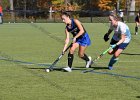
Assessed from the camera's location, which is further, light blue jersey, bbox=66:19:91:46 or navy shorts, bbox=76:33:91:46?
navy shorts, bbox=76:33:91:46

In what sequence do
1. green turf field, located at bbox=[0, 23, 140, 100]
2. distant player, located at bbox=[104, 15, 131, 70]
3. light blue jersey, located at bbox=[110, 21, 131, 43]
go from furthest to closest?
light blue jersey, located at bbox=[110, 21, 131, 43], distant player, located at bbox=[104, 15, 131, 70], green turf field, located at bbox=[0, 23, 140, 100]

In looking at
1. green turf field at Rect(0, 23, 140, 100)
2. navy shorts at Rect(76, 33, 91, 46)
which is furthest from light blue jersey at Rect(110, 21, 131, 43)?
green turf field at Rect(0, 23, 140, 100)

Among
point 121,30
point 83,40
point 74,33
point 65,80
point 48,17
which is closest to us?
point 65,80

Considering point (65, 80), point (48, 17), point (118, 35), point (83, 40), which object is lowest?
point (48, 17)

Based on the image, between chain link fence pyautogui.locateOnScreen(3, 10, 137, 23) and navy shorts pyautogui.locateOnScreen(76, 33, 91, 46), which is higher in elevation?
navy shorts pyautogui.locateOnScreen(76, 33, 91, 46)

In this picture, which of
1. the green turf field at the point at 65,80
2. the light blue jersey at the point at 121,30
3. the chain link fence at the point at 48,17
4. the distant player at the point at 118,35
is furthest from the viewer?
the chain link fence at the point at 48,17

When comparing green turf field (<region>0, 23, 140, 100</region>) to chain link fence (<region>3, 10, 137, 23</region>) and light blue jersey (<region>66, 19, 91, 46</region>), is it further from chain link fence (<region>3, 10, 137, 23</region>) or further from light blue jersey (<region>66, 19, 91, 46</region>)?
chain link fence (<region>3, 10, 137, 23</region>)

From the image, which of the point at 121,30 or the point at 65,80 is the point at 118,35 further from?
the point at 65,80

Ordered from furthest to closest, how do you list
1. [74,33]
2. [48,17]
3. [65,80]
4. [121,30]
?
1. [48,17]
2. [74,33]
3. [121,30]
4. [65,80]

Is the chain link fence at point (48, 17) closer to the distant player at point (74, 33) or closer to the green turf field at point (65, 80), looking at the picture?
the green turf field at point (65, 80)

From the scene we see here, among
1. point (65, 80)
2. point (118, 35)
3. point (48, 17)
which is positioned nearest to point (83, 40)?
point (118, 35)

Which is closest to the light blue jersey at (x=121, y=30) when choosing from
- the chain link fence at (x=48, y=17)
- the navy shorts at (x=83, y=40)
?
the navy shorts at (x=83, y=40)

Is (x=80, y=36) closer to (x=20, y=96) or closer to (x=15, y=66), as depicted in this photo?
(x=15, y=66)

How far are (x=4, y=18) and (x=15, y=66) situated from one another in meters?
33.1
